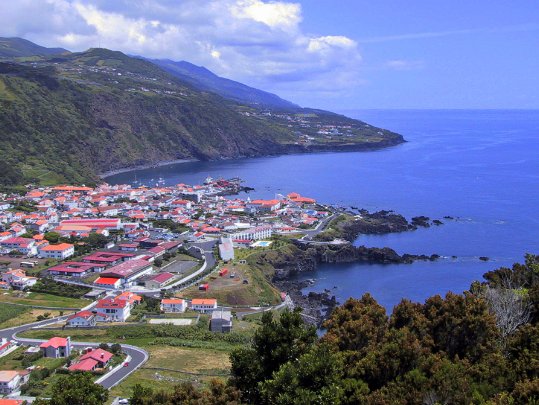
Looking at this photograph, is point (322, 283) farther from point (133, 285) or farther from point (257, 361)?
point (257, 361)

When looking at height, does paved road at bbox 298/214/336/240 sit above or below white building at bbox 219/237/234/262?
below

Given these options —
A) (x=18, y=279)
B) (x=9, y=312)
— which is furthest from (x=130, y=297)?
(x=18, y=279)

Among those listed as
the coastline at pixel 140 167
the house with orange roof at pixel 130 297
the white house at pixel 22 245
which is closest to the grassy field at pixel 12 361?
the house with orange roof at pixel 130 297

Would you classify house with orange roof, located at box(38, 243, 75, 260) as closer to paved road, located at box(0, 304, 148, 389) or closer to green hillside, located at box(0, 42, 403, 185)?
paved road, located at box(0, 304, 148, 389)

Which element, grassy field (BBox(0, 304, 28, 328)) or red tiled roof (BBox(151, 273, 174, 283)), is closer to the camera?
grassy field (BBox(0, 304, 28, 328))

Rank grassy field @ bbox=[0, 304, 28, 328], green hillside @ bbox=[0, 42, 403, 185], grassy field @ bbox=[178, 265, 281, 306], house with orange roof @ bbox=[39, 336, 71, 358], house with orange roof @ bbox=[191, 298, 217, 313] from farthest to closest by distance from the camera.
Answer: green hillside @ bbox=[0, 42, 403, 185], grassy field @ bbox=[178, 265, 281, 306], house with orange roof @ bbox=[191, 298, 217, 313], grassy field @ bbox=[0, 304, 28, 328], house with orange roof @ bbox=[39, 336, 71, 358]

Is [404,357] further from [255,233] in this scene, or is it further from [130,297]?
[255,233]

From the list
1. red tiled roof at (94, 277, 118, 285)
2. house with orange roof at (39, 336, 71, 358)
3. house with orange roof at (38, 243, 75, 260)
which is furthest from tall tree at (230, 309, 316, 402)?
house with orange roof at (38, 243, 75, 260)
